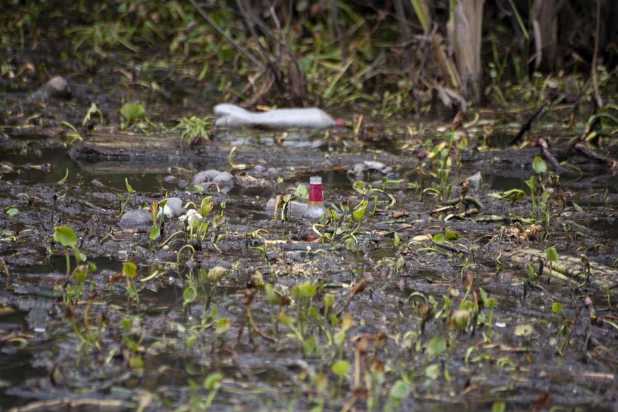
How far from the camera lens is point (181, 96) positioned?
8.05m

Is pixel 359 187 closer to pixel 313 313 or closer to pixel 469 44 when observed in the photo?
pixel 313 313

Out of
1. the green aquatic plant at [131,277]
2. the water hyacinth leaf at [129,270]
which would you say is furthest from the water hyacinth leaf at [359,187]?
the water hyacinth leaf at [129,270]

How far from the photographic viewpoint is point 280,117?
694 centimetres

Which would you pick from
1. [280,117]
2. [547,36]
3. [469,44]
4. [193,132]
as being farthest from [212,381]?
[547,36]

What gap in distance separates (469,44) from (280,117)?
1850 mm

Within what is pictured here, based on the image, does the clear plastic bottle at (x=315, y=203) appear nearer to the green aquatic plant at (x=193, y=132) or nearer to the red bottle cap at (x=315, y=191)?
the red bottle cap at (x=315, y=191)

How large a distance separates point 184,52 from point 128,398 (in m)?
7.82

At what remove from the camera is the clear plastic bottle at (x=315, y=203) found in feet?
14.2

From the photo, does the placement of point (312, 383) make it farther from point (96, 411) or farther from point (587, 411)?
point (587, 411)

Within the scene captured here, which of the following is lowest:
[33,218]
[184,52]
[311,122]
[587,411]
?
[587,411]

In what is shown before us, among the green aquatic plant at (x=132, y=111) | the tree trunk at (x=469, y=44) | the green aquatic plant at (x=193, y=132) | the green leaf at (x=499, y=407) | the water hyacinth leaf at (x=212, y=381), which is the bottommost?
the green leaf at (x=499, y=407)

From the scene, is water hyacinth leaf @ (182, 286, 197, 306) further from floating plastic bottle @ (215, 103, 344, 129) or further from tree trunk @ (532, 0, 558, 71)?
tree trunk @ (532, 0, 558, 71)

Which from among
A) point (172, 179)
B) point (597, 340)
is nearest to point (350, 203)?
point (172, 179)

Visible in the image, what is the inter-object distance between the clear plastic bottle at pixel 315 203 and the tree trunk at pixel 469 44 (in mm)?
3451
